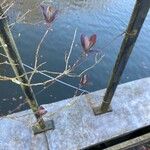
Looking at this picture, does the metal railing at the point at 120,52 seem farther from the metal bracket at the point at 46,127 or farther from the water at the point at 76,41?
the water at the point at 76,41

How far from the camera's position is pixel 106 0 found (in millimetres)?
10766

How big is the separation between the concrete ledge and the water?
1945 mm

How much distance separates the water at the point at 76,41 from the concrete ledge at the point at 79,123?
194 cm

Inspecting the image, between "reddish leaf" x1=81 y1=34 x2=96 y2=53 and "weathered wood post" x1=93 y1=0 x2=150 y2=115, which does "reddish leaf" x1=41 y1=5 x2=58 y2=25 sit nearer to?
"reddish leaf" x1=81 y1=34 x2=96 y2=53

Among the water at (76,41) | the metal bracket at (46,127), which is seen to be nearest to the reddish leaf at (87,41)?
the metal bracket at (46,127)

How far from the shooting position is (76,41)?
8.63 metres

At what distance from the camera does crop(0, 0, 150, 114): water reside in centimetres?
723

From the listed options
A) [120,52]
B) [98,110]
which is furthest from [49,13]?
[98,110]

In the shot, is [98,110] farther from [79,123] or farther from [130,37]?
[130,37]

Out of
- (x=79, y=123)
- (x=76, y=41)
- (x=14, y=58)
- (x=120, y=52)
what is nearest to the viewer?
(x=14, y=58)

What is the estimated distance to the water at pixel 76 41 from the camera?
723cm

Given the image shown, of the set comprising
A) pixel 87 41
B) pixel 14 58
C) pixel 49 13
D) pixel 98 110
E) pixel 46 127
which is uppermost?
pixel 49 13

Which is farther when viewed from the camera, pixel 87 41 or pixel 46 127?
pixel 46 127

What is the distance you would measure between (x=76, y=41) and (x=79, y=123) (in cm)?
417
